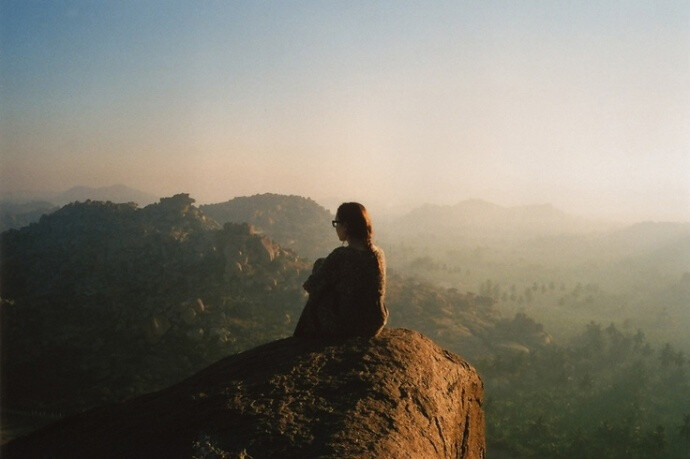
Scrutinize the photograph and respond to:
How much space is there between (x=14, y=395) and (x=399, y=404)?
3942 cm

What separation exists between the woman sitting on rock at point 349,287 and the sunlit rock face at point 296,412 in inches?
8.8

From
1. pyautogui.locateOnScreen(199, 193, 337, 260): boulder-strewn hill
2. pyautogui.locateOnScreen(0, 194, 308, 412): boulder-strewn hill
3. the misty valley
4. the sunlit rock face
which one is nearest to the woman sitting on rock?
the sunlit rock face

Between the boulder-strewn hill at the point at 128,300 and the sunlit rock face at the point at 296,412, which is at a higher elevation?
the sunlit rock face at the point at 296,412

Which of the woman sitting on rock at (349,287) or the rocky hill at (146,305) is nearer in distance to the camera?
the woman sitting on rock at (349,287)

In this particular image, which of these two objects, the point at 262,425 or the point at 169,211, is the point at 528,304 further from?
the point at 262,425

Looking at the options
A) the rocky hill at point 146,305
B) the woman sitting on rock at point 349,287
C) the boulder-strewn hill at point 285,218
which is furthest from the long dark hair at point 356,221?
the boulder-strewn hill at point 285,218

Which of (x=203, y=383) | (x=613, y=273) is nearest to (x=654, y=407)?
(x=203, y=383)

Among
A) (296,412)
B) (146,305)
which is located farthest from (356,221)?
(146,305)

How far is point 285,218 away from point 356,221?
107732 millimetres

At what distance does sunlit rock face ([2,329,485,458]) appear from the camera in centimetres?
295

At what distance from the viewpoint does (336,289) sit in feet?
15.9

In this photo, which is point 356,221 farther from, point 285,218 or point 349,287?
point 285,218

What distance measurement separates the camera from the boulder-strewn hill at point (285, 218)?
3910 inches

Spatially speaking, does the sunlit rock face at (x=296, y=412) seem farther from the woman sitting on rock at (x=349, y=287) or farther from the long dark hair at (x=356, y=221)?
the long dark hair at (x=356, y=221)
